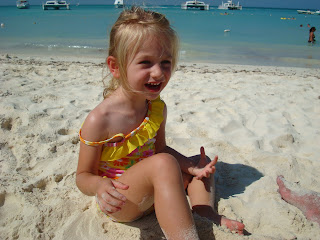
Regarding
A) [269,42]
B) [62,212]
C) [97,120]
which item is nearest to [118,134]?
[97,120]

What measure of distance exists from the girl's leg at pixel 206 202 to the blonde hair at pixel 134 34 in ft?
2.52

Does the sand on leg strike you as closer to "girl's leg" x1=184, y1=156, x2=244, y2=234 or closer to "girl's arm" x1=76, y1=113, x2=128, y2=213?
"girl's leg" x1=184, y1=156, x2=244, y2=234

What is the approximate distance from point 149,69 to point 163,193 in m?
0.65

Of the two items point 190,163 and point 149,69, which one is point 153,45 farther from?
point 190,163

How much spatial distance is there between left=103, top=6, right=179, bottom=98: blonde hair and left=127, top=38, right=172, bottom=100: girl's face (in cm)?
3

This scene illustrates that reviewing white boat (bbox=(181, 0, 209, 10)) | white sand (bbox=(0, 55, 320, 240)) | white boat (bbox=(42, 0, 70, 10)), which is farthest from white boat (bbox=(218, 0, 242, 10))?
white sand (bbox=(0, 55, 320, 240))

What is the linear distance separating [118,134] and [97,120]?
0.45 feet

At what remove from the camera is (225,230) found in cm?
152

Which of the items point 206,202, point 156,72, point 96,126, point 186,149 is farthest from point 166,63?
point 186,149

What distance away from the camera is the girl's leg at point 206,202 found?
1.56 m

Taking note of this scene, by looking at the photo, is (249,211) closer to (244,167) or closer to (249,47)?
(244,167)

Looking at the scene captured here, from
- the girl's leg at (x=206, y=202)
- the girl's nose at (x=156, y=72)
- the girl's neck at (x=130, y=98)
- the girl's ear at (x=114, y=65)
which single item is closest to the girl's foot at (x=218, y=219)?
the girl's leg at (x=206, y=202)

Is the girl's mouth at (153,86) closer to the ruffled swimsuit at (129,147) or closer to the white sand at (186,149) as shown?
the ruffled swimsuit at (129,147)

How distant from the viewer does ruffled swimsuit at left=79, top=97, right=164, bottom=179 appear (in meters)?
1.62
